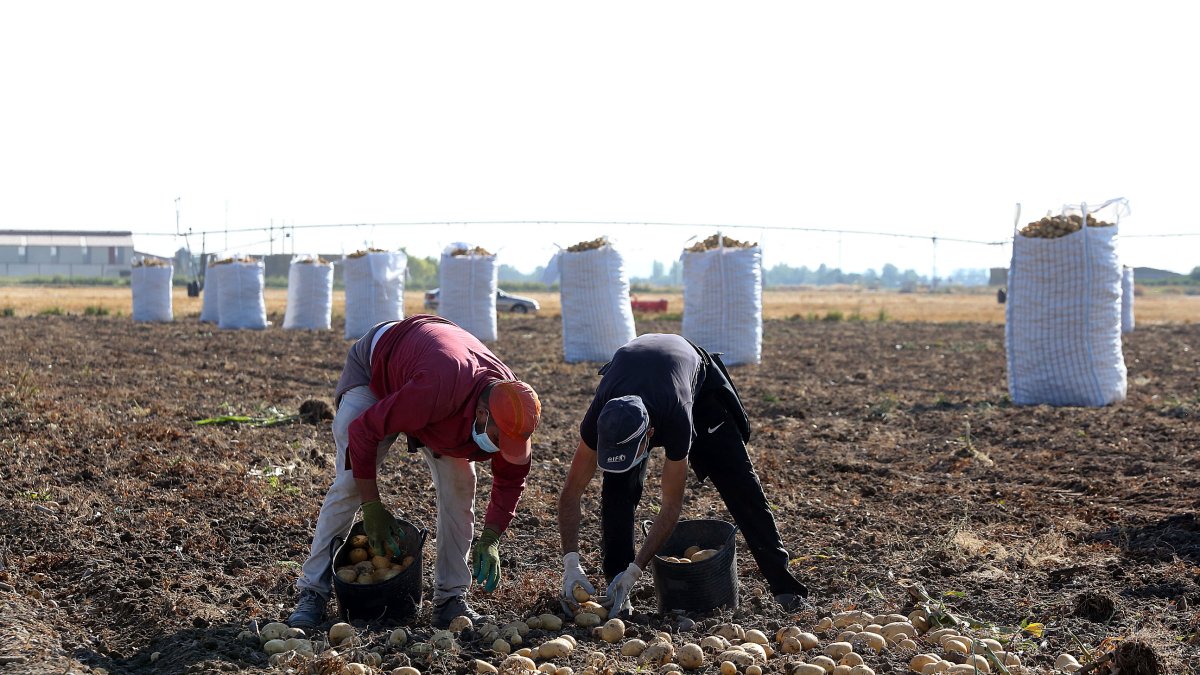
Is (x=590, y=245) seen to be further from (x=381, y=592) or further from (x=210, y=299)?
(x=210, y=299)

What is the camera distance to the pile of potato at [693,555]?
424cm

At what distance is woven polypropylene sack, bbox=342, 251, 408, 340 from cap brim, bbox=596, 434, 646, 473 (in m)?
15.2

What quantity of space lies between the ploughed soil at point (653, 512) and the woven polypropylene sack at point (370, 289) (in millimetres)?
6949

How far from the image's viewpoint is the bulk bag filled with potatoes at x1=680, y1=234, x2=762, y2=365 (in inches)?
538

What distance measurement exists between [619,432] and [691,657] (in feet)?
2.56

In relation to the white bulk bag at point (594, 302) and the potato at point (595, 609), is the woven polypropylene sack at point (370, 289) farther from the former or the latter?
the potato at point (595, 609)

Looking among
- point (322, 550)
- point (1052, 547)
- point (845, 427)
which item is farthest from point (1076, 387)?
point (322, 550)

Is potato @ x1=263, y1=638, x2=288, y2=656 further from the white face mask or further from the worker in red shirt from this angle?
the white face mask

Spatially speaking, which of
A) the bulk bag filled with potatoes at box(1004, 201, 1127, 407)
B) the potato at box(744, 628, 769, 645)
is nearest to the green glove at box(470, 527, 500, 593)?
the potato at box(744, 628, 769, 645)

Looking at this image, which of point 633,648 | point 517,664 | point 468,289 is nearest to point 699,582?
point 633,648

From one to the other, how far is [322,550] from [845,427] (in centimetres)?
592

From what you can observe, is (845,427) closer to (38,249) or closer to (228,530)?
(228,530)

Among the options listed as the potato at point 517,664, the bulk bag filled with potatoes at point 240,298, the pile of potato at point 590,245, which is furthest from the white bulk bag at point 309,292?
the potato at point 517,664

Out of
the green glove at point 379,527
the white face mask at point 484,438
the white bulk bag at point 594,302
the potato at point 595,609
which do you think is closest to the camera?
the white face mask at point 484,438
